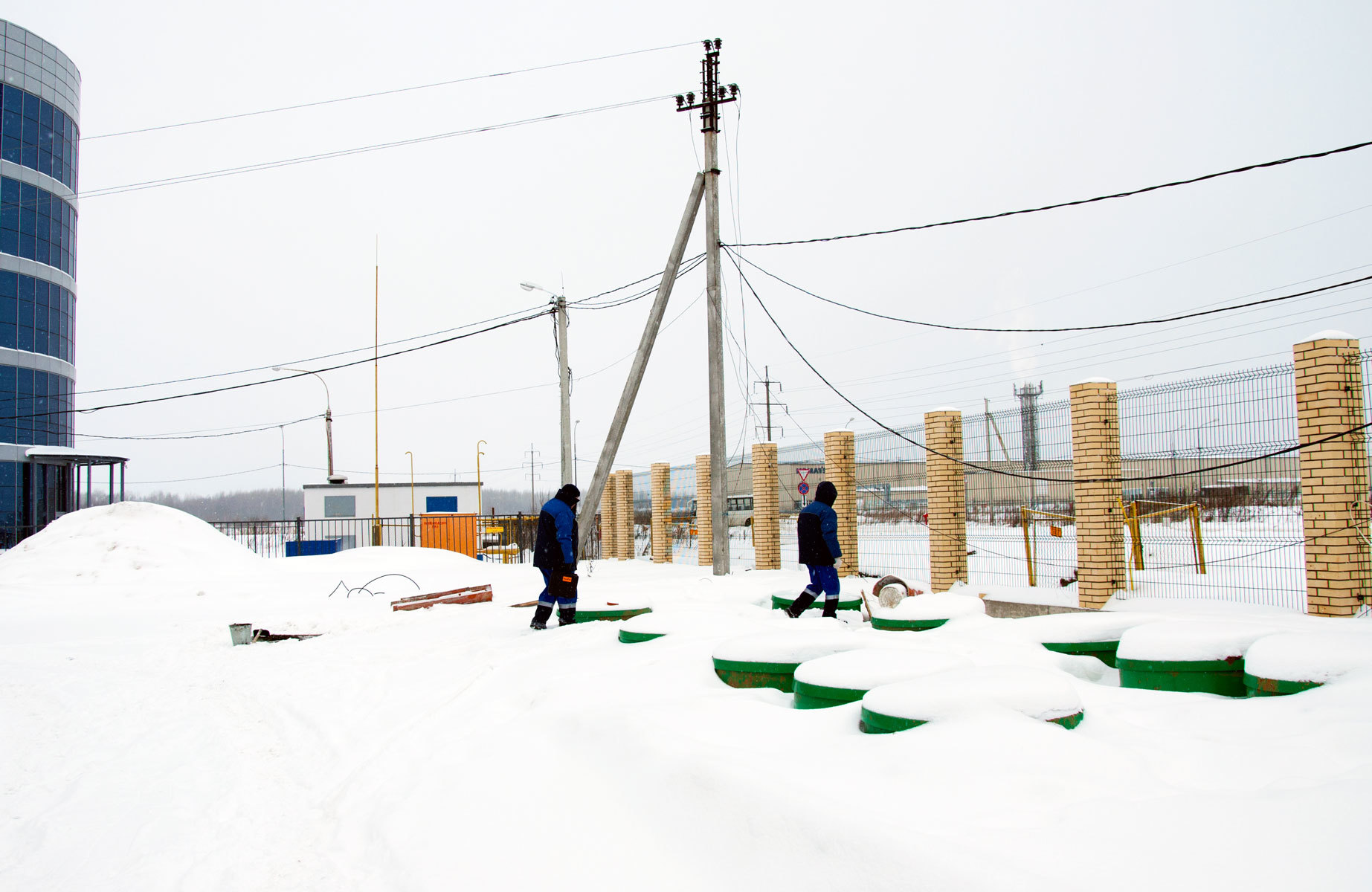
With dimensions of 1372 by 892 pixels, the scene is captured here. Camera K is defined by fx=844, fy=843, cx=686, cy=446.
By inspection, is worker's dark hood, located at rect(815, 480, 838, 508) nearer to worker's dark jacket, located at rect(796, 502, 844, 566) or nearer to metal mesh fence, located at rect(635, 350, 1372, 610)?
worker's dark jacket, located at rect(796, 502, 844, 566)

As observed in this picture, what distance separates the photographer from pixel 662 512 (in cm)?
2175

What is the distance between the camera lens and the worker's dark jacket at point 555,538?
960 cm

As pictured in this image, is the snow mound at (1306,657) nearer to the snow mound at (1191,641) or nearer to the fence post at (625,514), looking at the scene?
the snow mound at (1191,641)

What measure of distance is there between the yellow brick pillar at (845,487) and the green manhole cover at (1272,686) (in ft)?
30.2

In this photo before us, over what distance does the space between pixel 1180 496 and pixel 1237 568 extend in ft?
4.01

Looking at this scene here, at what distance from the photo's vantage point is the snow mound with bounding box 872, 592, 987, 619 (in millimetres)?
8453

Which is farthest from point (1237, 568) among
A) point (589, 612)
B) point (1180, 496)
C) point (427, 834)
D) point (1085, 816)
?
point (427, 834)

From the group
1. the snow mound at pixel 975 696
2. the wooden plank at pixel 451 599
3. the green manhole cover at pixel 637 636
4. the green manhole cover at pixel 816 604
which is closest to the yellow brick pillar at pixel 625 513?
the wooden plank at pixel 451 599

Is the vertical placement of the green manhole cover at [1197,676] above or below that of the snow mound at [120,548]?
below

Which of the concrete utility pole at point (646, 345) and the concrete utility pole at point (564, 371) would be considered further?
the concrete utility pole at point (564, 371)

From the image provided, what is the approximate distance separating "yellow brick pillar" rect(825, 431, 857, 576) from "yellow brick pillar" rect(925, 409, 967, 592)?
182cm

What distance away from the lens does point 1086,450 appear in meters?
10.1

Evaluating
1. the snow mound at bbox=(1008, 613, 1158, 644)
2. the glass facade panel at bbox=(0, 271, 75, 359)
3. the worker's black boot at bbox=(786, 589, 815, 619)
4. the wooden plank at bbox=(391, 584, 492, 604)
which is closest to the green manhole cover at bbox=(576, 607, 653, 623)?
the worker's black boot at bbox=(786, 589, 815, 619)

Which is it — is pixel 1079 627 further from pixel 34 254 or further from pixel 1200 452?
pixel 34 254
